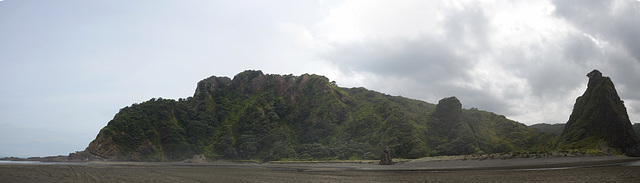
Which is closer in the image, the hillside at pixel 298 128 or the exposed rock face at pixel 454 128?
the exposed rock face at pixel 454 128

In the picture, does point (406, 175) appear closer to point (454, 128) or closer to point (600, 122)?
point (600, 122)

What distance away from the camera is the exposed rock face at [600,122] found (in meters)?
67.3

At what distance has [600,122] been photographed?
75.7 m

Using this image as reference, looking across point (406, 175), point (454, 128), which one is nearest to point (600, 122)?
point (454, 128)

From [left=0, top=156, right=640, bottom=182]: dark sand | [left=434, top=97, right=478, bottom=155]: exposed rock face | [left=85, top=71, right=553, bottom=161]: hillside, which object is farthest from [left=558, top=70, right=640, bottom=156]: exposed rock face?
[left=434, top=97, right=478, bottom=155]: exposed rock face

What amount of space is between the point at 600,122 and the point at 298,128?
12781 cm

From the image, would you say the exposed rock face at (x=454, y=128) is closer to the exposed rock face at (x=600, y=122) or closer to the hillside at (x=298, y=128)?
the hillside at (x=298, y=128)

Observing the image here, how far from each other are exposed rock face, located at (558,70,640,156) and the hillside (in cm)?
1214

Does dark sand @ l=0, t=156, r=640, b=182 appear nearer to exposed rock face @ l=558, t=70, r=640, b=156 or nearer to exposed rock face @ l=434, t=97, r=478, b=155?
exposed rock face @ l=558, t=70, r=640, b=156

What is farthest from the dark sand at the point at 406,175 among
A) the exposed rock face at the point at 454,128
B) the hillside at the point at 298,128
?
the hillside at the point at 298,128

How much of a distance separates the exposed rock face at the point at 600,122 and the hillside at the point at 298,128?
12137 mm

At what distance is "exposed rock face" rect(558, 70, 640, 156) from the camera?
6731cm

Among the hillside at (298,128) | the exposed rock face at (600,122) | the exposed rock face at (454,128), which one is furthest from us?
the hillside at (298,128)

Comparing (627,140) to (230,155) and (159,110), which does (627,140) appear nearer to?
(230,155)
